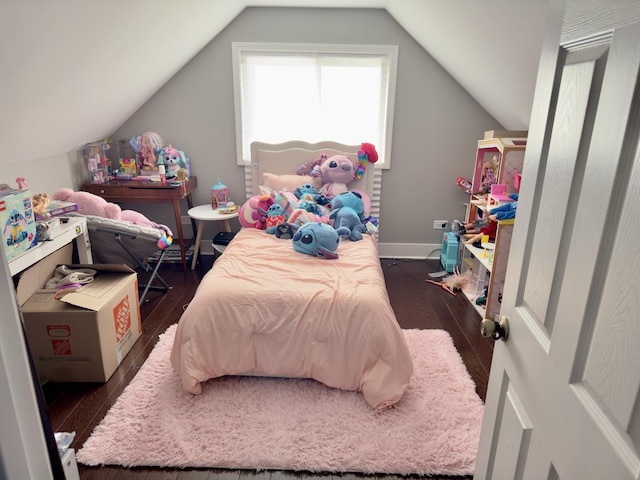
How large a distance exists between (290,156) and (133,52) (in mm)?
1491

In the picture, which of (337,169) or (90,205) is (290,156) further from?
(90,205)

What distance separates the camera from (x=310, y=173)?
3.71 meters

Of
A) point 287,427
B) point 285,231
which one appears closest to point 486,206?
point 285,231

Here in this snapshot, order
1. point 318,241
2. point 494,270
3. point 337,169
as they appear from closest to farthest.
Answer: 1. point 318,241
2. point 494,270
3. point 337,169

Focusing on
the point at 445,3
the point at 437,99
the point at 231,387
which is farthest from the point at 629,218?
the point at 437,99

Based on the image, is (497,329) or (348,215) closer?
(497,329)

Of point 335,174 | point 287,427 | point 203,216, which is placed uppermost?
point 335,174

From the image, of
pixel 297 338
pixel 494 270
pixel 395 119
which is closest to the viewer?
pixel 297 338

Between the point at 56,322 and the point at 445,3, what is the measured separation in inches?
111

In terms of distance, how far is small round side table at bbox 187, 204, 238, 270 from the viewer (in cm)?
368

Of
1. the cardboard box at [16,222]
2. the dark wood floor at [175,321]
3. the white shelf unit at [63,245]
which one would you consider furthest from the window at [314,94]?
the cardboard box at [16,222]

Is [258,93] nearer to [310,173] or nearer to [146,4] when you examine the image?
[310,173]

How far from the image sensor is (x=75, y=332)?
2180 millimetres

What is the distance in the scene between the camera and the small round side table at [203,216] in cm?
368
